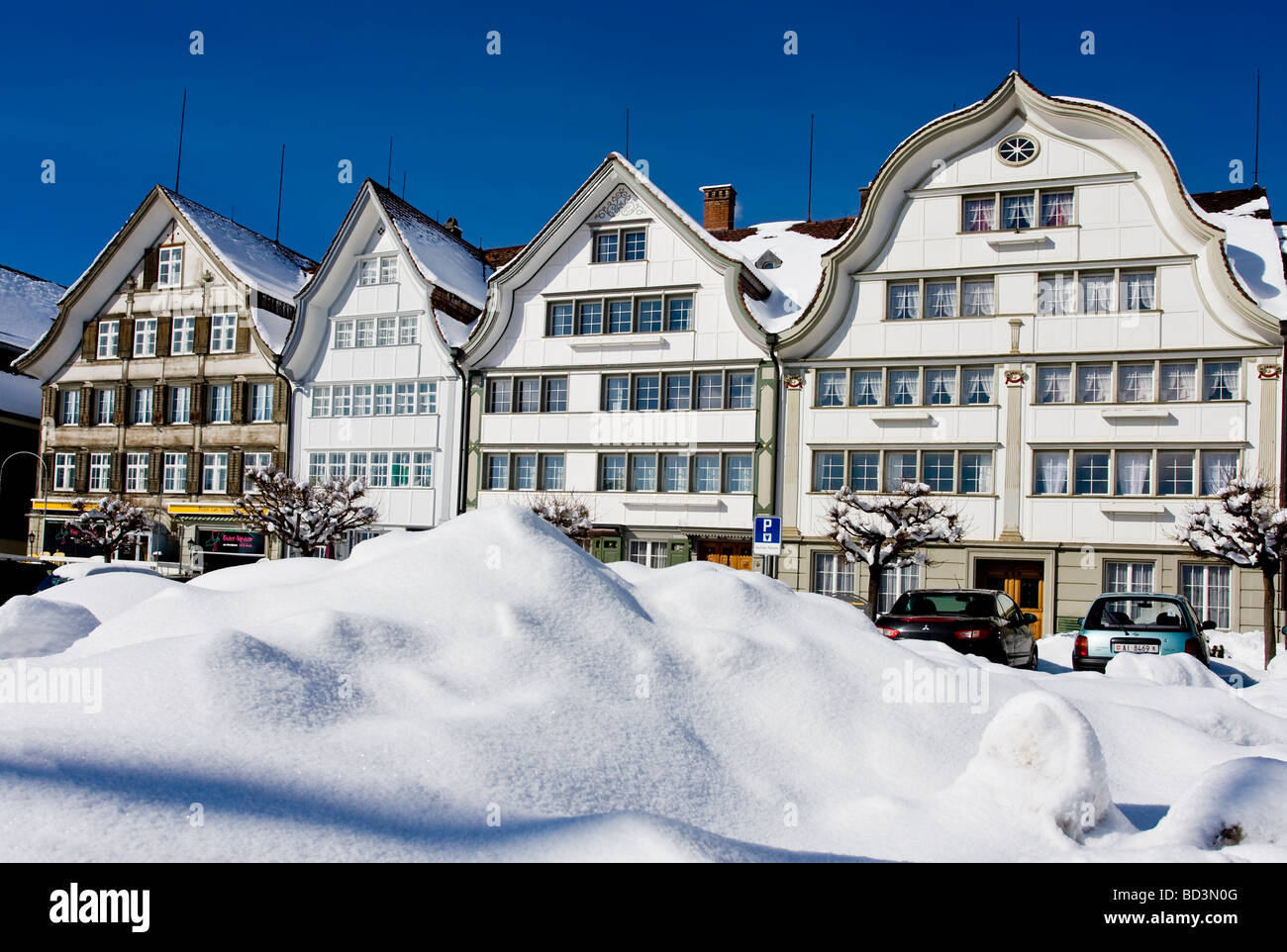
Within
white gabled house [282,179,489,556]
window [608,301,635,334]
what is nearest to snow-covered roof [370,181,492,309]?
white gabled house [282,179,489,556]

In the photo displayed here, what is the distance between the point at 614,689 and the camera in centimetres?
590

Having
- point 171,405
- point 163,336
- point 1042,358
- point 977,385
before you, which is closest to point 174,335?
point 163,336

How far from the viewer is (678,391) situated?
3025 centimetres

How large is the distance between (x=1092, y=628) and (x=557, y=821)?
41.5 ft

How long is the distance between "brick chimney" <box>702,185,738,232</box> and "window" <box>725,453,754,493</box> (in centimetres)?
1206

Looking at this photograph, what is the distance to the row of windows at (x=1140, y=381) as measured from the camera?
83.3ft

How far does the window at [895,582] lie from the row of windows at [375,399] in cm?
1504

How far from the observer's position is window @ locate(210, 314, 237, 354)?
117 feet

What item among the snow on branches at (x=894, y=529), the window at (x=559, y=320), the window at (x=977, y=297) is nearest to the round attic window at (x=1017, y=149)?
the window at (x=977, y=297)

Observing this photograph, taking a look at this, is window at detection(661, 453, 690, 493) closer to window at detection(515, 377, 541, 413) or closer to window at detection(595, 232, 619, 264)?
window at detection(515, 377, 541, 413)

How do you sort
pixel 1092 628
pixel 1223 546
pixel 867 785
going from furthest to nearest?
pixel 1223 546 → pixel 1092 628 → pixel 867 785

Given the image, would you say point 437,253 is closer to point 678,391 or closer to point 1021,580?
point 678,391
